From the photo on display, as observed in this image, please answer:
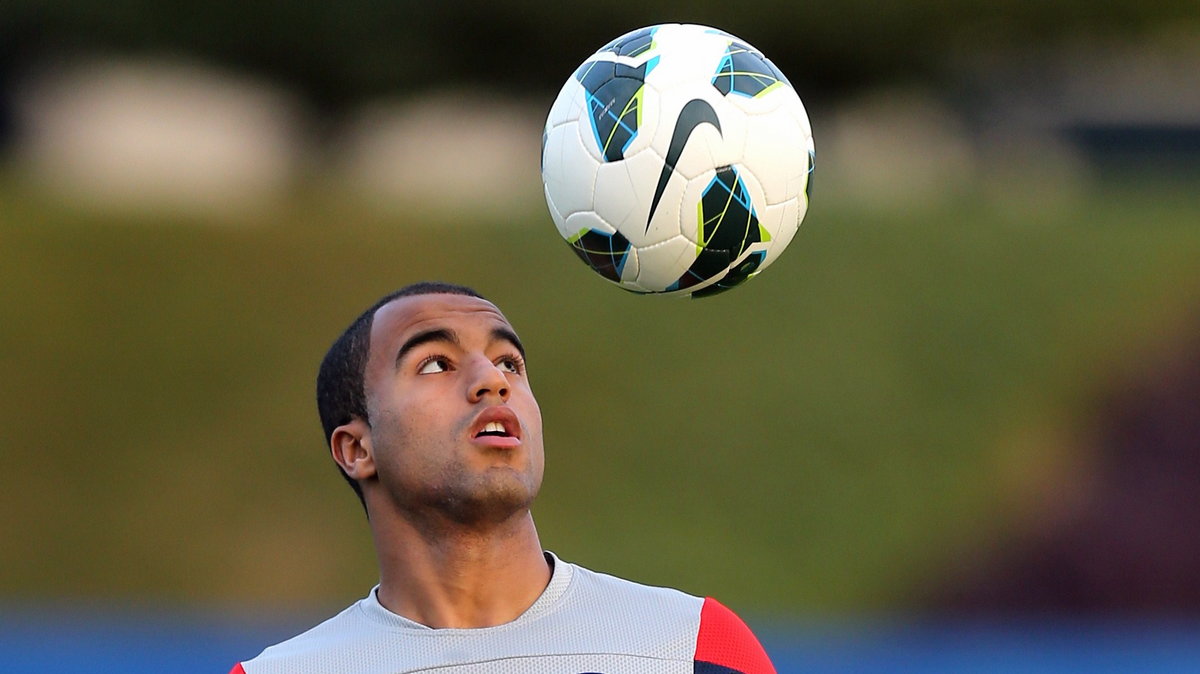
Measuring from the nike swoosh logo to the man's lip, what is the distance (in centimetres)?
63

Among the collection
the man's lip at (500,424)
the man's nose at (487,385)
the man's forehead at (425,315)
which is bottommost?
the man's lip at (500,424)

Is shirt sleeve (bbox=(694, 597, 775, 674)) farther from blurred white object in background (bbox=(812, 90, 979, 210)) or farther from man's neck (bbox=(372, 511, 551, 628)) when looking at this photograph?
blurred white object in background (bbox=(812, 90, 979, 210))

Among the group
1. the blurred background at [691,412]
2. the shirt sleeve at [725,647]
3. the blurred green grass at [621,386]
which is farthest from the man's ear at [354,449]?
the blurred green grass at [621,386]

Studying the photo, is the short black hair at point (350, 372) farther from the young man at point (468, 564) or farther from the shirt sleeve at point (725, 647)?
the shirt sleeve at point (725, 647)

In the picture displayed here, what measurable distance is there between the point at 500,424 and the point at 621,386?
8155mm

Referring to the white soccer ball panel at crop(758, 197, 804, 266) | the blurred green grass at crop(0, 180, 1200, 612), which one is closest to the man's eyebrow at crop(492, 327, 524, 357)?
the white soccer ball panel at crop(758, 197, 804, 266)

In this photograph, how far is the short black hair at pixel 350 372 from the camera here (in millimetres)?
3830

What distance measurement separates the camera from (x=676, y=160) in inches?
151

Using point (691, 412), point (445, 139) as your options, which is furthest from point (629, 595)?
point (445, 139)

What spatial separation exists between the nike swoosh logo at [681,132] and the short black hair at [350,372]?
0.51m

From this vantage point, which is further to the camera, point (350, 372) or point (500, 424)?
point (350, 372)

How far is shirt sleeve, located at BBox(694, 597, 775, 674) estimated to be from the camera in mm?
3523

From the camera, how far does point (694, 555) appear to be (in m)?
11.0

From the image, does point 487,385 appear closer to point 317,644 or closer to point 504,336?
point 504,336
